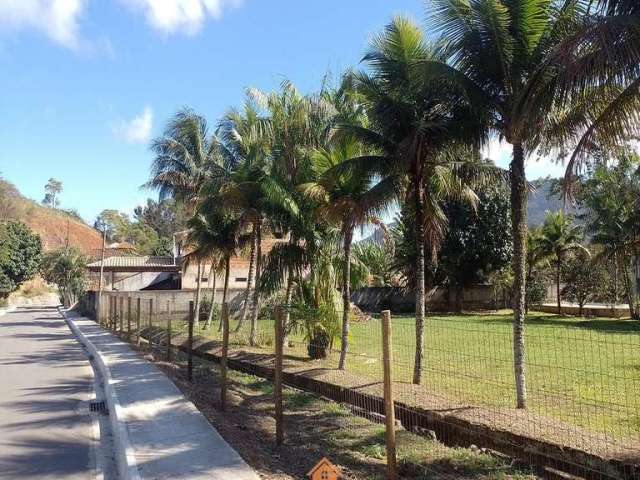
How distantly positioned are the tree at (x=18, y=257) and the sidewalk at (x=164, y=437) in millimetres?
56296

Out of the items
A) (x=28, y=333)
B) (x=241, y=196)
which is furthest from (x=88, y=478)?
(x=28, y=333)

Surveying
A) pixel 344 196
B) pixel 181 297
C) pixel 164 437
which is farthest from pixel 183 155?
pixel 164 437

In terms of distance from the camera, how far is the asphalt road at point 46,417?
733 centimetres

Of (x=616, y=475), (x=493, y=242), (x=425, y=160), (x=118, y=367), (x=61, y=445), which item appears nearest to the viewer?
(x=616, y=475)

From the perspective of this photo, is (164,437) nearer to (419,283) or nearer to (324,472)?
(324,472)

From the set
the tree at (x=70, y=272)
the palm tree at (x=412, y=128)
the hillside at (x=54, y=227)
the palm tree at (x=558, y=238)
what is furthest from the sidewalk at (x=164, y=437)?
the hillside at (x=54, y=227)

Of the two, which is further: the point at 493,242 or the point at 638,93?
the point at 493,242

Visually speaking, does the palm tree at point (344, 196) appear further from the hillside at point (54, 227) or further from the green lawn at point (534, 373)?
the hillside at point (54, 227)

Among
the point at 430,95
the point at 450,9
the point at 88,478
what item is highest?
the point at 450,9

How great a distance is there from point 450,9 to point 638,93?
122 inches

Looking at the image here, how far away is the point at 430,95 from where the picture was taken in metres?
10.3

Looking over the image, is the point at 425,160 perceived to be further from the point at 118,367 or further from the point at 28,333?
the point at 28,333

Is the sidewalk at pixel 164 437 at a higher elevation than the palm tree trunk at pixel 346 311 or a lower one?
lower

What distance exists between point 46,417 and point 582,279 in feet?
121
